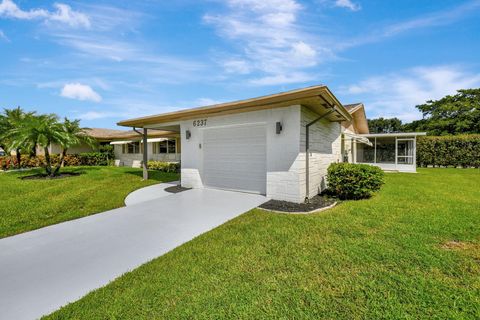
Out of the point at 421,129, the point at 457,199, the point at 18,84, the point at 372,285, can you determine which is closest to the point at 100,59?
the point at 18,84

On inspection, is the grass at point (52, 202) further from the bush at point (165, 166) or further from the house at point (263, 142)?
the bush at point (165, 166)

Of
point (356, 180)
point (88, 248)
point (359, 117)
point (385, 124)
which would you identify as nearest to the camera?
point (88, 248)

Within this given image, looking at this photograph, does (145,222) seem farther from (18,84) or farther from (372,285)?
(18,84)

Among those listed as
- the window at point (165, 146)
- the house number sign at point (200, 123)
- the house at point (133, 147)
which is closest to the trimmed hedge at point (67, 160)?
the house at point (133, 147)

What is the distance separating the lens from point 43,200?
303 inches

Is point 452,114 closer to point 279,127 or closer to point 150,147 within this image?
point 279,127

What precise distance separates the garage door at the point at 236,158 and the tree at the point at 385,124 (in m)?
55.0

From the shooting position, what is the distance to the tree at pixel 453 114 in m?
27.5

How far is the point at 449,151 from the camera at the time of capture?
1884 centimetres

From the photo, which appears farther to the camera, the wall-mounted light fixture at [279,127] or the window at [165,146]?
the window at [165,146]

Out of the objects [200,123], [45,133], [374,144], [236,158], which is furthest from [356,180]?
[374,144]

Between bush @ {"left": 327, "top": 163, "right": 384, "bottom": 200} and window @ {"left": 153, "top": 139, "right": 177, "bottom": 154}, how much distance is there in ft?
49.5

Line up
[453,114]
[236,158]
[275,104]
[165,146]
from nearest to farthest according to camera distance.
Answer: [275,104], [236,158], [165,146], [453,114]

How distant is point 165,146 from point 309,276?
19.4 metres
